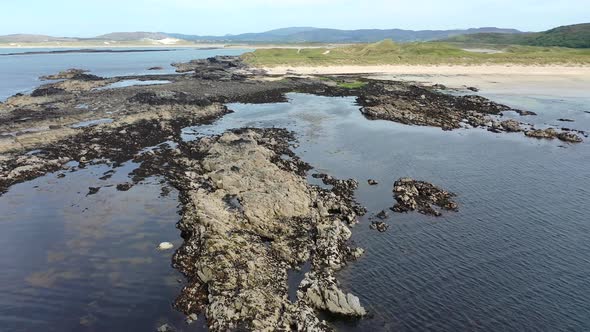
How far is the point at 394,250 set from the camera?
23000 millimetres

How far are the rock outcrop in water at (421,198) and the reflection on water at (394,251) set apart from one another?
1.12 metres

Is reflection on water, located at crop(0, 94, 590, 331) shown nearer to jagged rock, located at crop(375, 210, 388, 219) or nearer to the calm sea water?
the calm sea water

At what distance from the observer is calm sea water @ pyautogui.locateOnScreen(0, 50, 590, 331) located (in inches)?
696

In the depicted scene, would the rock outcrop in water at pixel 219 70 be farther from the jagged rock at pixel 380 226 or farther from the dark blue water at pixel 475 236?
the jagged rock at pixel 380 226

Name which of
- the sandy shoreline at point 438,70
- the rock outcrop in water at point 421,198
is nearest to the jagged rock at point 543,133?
the rock outcrop in water at point 421,198

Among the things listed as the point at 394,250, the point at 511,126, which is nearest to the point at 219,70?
the point at 511,126

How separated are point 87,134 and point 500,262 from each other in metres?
42.9

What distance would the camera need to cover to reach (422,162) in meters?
38.8

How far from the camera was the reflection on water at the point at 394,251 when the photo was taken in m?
17.7

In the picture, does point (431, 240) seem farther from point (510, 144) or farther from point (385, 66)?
point (385, 66)

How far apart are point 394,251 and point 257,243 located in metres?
8.05

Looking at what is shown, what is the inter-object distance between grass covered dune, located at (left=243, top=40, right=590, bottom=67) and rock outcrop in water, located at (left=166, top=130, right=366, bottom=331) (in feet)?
317

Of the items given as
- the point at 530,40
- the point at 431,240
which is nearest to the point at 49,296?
the point at 431,240

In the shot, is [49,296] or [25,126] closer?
[49,296]
